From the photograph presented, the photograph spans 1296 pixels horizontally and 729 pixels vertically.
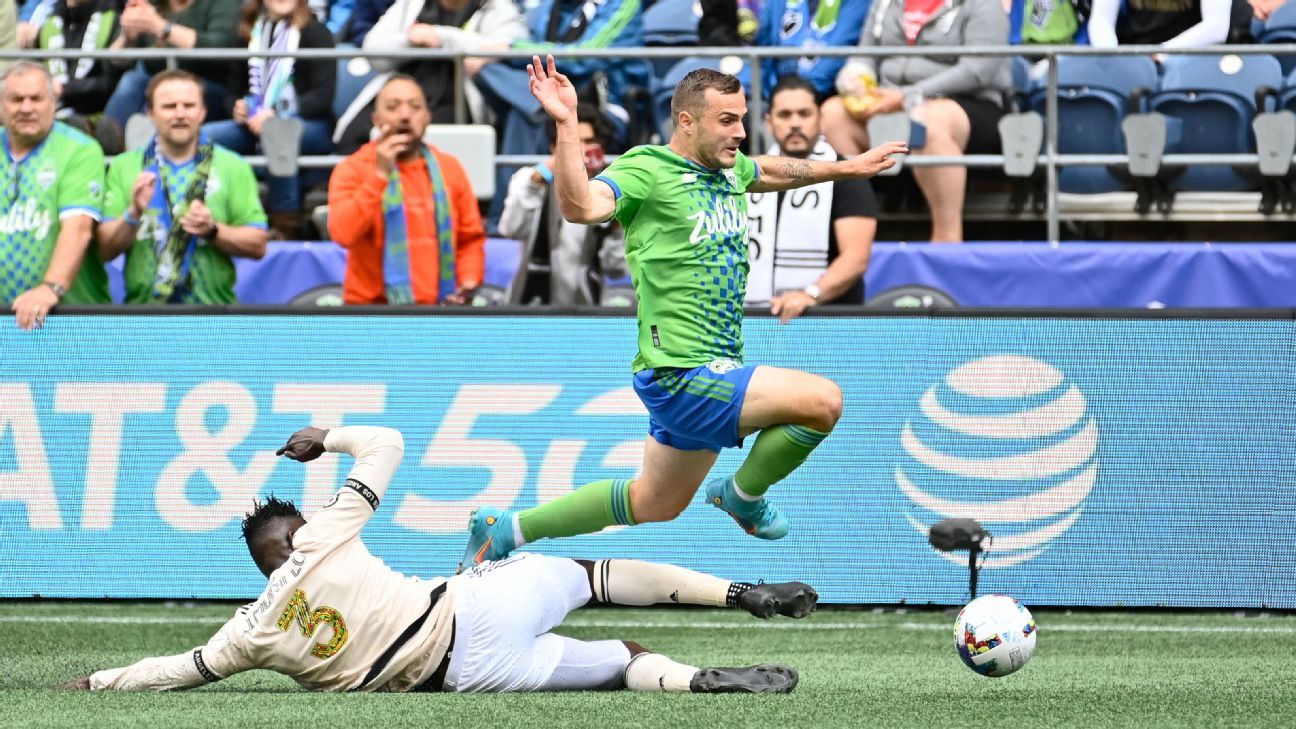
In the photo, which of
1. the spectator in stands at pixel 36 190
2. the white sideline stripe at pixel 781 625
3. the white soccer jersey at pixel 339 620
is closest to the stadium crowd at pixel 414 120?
the spectator in stands at pixel 36 190

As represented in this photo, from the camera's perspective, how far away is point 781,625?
9031mm

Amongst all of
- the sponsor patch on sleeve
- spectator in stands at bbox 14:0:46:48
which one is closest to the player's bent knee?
the sponsor patch on sleeve

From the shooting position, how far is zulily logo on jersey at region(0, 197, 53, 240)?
9.80 m

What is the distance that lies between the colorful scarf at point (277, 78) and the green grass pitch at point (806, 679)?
13.0 feet

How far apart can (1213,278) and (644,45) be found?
389cm

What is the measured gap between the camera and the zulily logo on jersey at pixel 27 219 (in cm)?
980

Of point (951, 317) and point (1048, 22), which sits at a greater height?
point (1048, 22)

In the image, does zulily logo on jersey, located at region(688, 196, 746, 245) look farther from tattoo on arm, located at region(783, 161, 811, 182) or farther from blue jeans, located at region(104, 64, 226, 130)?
blue jeans, located at region(104, 64, 226, 130)

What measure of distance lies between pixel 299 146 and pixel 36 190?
2262mm

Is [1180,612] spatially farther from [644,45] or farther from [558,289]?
[644,45]

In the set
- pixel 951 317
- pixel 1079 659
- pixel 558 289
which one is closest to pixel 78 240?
pixel 558 289

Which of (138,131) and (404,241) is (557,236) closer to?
(404,241)

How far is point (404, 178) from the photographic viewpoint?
392 inches

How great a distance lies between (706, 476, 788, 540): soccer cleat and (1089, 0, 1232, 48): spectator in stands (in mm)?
4821
